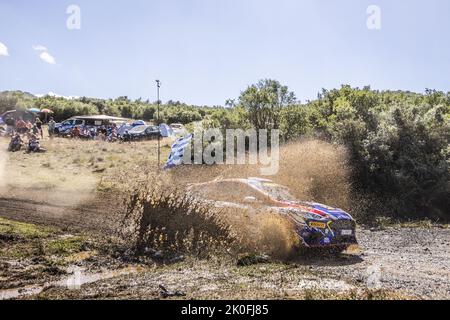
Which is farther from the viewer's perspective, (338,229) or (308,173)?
(308,173)

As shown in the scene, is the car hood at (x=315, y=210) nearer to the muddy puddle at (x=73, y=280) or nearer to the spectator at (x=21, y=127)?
the muddy puddle at (x=73, y=280)

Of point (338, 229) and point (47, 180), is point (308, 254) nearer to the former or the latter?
point (338, 229)

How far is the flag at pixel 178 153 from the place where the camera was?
73.2 ft

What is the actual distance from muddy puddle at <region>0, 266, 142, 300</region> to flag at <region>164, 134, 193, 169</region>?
526 inches

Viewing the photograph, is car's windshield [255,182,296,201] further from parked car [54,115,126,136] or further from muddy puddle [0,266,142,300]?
parked car [54,115,126,136]

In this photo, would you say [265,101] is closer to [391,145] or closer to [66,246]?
[391,145]

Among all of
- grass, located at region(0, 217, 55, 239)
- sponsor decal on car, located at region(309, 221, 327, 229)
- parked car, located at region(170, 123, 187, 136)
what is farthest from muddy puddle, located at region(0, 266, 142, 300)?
parked car, located at region(170, 123, 187, 136)

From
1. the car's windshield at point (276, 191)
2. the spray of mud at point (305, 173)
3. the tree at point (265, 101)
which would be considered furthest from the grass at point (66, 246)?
the tree at point (265, 101)

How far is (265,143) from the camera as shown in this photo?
72.6 feet

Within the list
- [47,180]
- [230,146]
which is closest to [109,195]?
[47,180]

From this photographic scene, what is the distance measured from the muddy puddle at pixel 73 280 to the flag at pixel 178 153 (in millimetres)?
13351

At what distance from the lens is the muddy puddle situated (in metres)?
7.06
